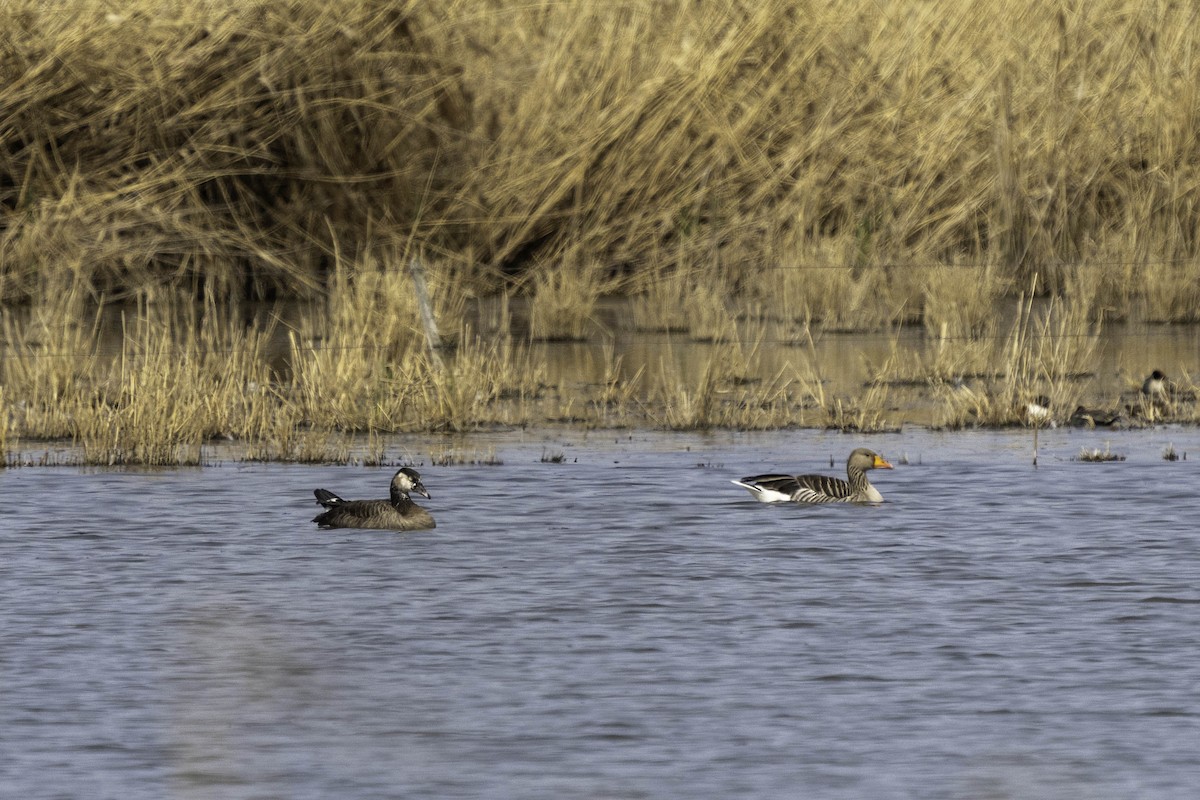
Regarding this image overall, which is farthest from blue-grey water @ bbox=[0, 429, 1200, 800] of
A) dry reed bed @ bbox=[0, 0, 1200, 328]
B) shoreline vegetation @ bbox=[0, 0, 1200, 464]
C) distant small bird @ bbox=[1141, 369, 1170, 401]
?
dry reed bed @ bbox=[0, 0, 1200, 328]

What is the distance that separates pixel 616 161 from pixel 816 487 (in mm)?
11527

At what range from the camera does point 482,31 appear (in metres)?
25.3

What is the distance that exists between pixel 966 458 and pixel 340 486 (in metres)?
3.84

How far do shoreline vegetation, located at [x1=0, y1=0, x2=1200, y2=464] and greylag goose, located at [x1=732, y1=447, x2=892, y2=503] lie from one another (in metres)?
7.14

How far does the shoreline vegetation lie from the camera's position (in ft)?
72.2

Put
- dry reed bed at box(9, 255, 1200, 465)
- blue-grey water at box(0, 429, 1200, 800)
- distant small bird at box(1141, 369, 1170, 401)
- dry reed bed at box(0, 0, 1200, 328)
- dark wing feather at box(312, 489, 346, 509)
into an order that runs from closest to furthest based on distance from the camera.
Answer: blue-grey water at box(0, 429, 1200, 800), dark wing feather at box(312, 489, 346, 509), dry reed bed at box(9, 255, 1200, 465), distant small bird at box(1141, 369, 1170, 401), dry reed bed at box(0, 0, 1200, 328)

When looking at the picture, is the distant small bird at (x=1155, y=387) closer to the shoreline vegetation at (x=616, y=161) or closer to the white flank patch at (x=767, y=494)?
the shoreline vegetation at (x=616, y=161)

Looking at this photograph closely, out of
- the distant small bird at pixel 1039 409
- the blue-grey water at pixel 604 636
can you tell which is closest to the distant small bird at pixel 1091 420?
the distant small bird at pixel 1039 409

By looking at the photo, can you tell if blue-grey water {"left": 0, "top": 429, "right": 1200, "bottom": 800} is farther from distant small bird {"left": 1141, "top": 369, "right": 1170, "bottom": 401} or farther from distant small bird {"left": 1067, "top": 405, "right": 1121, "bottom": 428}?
distant small bird {"left": 1141, "top": 369, "right": 1170, "bottom": 401}

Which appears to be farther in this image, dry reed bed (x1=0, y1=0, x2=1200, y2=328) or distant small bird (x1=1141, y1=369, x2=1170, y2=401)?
dry reed bed (x1=0, y1=0, x2=1200, y2=328)

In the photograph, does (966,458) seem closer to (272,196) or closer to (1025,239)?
(1025,239)

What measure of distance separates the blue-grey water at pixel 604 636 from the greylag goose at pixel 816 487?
105mm

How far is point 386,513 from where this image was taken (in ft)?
39.3

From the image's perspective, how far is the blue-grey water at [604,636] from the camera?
24.1 feet
